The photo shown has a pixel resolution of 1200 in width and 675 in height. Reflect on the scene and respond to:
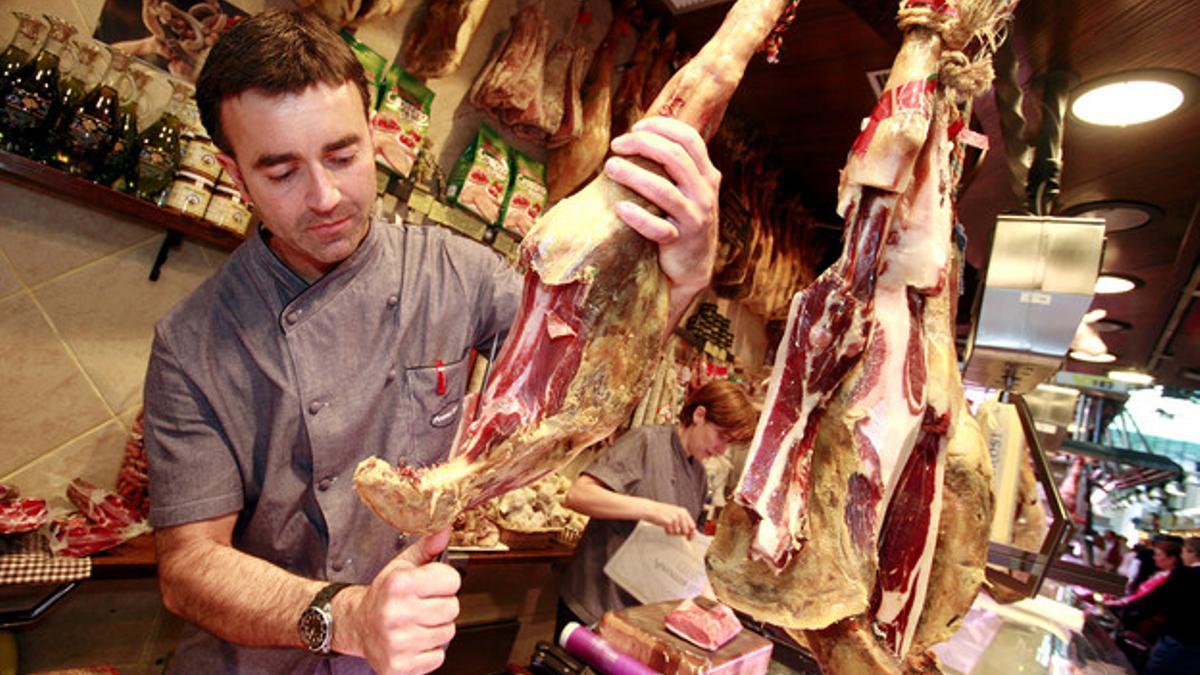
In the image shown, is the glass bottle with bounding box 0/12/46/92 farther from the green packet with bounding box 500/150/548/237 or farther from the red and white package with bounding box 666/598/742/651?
the red and white package with bounding box 666/598/742/651

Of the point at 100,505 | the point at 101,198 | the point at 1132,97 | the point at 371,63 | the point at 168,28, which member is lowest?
the point at 100,505

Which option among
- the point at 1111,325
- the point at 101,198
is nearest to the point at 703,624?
the point at 101,198

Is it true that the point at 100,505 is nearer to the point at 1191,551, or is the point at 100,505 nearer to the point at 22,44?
the point at 22,44

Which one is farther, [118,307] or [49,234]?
[118,307]

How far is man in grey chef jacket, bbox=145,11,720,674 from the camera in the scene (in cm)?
133

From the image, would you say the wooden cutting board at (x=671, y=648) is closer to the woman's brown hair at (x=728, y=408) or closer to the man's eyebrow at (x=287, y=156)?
the man's eyebrow at (x=287, y=156)

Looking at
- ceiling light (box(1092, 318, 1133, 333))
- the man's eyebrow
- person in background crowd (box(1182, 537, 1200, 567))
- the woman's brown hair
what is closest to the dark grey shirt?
the woman's brown hair

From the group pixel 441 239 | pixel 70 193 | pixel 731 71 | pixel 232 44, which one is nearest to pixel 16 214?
pixel 70 193

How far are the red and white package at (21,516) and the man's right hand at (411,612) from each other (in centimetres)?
158

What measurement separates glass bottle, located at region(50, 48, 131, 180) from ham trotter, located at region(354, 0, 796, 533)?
193 centimetres

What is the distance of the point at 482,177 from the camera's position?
311cm

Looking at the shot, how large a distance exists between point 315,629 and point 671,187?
968 millimetres

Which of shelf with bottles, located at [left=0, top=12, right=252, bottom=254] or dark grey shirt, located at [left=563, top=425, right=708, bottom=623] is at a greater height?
shelf with bottles, located at [left=0, top=12, right=252, bottom=254]

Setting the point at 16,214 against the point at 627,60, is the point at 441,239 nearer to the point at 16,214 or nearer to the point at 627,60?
the point at 16,214
